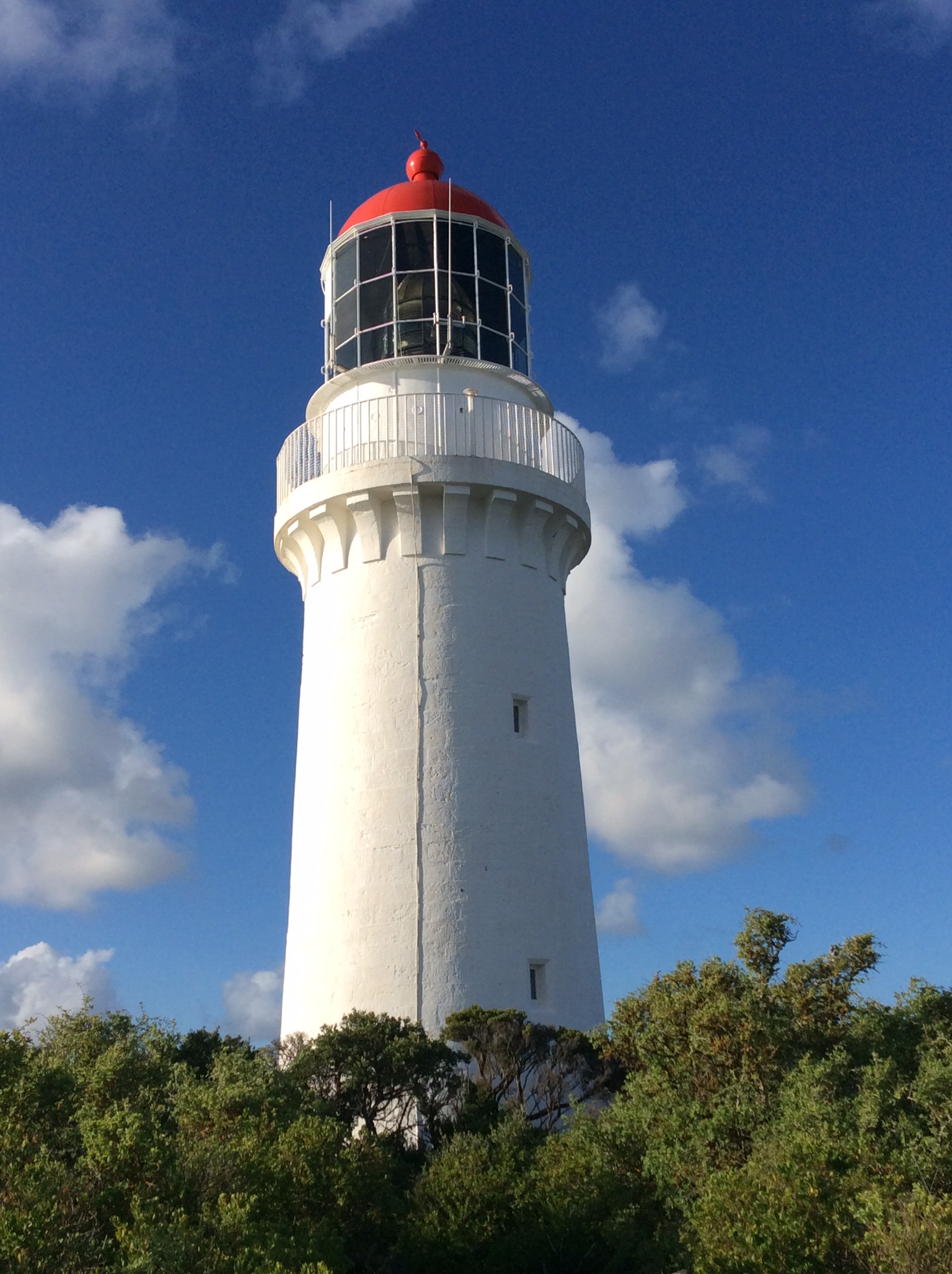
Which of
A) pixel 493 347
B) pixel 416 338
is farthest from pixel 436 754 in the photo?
pixel 493 347

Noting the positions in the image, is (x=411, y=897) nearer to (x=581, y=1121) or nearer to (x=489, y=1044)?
(x=489, y=1044)

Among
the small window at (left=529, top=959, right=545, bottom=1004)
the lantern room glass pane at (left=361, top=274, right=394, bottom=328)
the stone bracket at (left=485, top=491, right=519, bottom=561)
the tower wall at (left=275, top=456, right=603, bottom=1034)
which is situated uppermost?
the lantern room glass pane at (left=361, top=274, right=394, bottom=328)

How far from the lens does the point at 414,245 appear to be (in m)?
23.5

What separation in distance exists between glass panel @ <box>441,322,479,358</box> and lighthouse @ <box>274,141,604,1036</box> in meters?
0.04

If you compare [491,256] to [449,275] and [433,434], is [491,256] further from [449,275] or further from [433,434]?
[433,434]

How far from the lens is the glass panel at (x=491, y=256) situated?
23797 mm

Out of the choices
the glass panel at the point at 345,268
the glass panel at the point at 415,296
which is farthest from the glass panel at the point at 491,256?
the glass panel at the point at 345,268

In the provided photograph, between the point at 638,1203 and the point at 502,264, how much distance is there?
56.3 feet

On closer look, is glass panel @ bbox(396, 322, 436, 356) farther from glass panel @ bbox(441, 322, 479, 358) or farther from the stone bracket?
the stone bracket

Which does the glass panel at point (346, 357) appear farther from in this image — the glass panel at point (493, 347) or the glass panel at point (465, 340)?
the glass panel at point (493, 347)

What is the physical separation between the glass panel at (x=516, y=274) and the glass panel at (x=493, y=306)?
461 mm

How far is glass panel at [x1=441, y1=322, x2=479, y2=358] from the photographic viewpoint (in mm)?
23125

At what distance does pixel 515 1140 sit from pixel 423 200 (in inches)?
658

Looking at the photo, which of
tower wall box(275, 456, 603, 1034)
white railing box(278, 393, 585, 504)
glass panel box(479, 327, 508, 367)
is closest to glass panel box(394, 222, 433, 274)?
glass panel box(479, 327, 508, 367)
